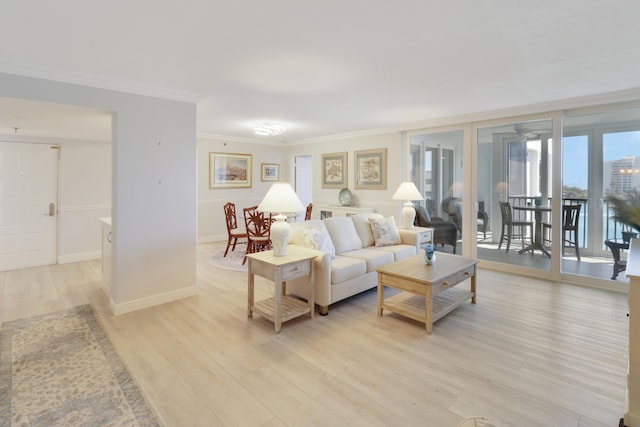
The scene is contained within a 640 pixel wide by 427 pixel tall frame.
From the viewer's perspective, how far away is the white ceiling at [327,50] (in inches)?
82.5

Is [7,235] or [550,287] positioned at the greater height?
[7,235]

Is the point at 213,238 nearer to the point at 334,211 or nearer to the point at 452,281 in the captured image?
the point at 334,211

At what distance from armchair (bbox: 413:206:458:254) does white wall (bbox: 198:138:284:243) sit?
13.2ft

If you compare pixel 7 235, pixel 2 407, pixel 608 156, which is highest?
pixel 608 156

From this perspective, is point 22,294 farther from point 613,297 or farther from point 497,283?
point 613,297

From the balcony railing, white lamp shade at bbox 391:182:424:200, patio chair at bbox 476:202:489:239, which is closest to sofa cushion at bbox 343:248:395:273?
white lamp shade at bbox 391:182:424:200

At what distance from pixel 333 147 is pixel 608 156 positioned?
4680 mm

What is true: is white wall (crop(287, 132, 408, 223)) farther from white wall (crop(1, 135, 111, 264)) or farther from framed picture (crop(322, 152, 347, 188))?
white wall (crop(1, 135, 111, 264))

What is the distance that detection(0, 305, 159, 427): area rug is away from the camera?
196 cm

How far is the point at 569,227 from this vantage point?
185 inches

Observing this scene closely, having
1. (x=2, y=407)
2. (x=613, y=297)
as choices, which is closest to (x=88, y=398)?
(x=2, y=407)

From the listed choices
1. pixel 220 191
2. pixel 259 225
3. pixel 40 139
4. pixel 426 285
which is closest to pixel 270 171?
pixel 220 191

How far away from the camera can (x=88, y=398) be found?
6.97 feet

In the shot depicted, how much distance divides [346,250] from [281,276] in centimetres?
138
